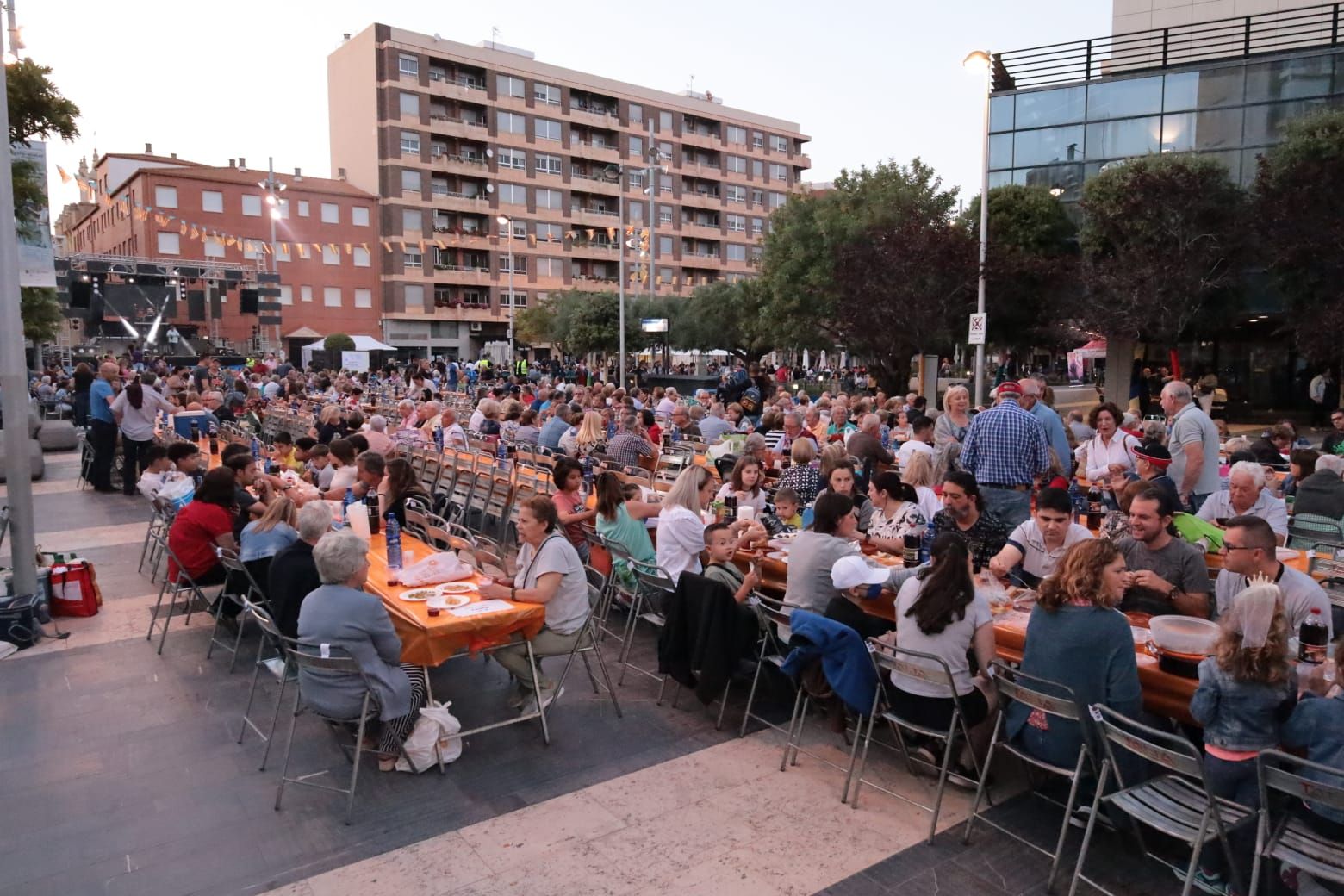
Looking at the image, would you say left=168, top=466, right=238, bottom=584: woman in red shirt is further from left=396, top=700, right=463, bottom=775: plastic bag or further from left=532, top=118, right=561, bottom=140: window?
left=532, top=118, right=561, bottom=140: window

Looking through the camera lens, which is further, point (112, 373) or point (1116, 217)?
point (1116, 217)

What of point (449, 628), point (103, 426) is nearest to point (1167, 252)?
point (449, 628)

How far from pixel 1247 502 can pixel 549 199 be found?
53.7 metres

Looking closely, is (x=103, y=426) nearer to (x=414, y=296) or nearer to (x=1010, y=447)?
(x=1010, y=447)

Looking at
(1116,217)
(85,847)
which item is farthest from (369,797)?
(1116,217)

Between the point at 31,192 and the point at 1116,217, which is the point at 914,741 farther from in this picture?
the point at 1116,217

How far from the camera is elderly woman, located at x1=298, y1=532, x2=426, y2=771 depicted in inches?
161

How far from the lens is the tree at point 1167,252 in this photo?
1783cm

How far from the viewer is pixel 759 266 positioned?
2947 cm

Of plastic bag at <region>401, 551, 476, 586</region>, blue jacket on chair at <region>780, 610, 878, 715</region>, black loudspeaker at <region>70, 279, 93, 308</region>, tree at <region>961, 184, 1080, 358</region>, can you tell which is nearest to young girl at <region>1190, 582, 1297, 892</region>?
blue jacket on chair at <region>780, 610, 878, 715</region>

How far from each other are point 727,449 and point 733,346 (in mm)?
26384

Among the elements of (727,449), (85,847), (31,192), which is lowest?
(85,847)

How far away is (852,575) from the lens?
4582mm

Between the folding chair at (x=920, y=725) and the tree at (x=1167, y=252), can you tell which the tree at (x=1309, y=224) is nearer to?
the tree at (x=1167, y=252)
